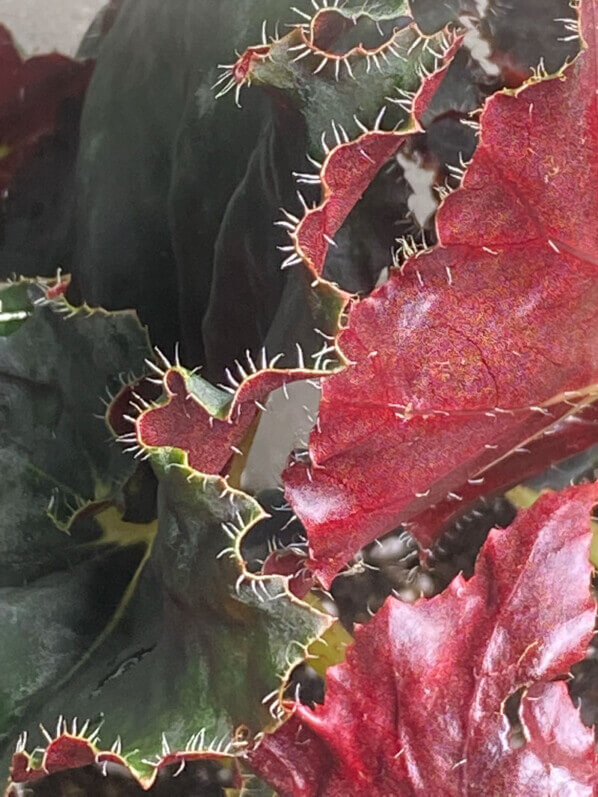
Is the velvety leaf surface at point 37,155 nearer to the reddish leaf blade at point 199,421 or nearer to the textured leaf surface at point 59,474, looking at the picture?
the textured leaf surface at point 59,474

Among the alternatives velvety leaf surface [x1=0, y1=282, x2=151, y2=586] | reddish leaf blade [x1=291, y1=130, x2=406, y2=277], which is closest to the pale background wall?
velvety leaf surface [x1=0, y1=282, x2=151, y2=586]

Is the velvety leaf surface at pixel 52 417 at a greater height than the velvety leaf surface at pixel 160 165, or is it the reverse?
the velvety leaf surface at pixel 160 165

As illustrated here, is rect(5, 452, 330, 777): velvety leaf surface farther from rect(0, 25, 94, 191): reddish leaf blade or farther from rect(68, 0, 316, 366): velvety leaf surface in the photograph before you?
rect(0, 25, 94, 191): reddish leaf blade

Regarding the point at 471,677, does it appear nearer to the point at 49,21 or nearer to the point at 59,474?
the point at 59,474

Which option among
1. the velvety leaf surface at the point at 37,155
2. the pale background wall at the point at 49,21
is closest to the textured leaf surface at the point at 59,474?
the velvety leaf surface at the point at 37,155

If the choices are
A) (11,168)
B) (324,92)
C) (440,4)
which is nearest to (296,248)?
(324,92)
